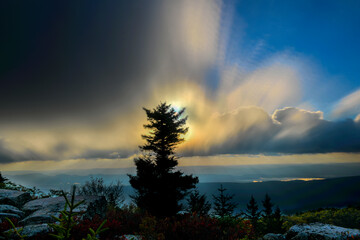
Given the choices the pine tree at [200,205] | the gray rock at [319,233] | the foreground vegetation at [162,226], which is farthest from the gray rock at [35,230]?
the gray rock at [319,233]

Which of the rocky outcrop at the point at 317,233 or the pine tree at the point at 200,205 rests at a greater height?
the rocky outcrop at the point at 317,233

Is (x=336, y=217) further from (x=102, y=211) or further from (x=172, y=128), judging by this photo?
(x=102, y=211)

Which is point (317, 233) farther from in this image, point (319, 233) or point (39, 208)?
point (39, 208)

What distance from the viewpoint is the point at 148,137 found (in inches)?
856

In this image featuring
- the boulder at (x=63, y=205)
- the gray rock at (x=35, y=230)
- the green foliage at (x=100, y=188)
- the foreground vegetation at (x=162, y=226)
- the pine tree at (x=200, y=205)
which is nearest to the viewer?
the gray rock at (x=35, y=230)

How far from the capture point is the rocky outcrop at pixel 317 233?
764 cm

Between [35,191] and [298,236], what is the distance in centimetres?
2333

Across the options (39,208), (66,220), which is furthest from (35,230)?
(39,208)

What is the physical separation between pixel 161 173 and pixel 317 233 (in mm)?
14293

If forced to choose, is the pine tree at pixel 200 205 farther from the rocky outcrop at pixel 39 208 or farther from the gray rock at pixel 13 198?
the gray rock at pixel 13 198

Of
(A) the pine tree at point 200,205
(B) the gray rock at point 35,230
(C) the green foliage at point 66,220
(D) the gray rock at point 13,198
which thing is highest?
(C) the green foliage at point 66,220

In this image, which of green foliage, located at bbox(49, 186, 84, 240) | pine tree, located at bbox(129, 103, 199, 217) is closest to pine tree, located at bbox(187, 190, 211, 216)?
pine tree, located at bbox(129, 103, 199, 217)

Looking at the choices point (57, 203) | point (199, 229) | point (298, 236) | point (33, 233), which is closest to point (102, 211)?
point (57, 203)

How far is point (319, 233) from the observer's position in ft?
26.5
